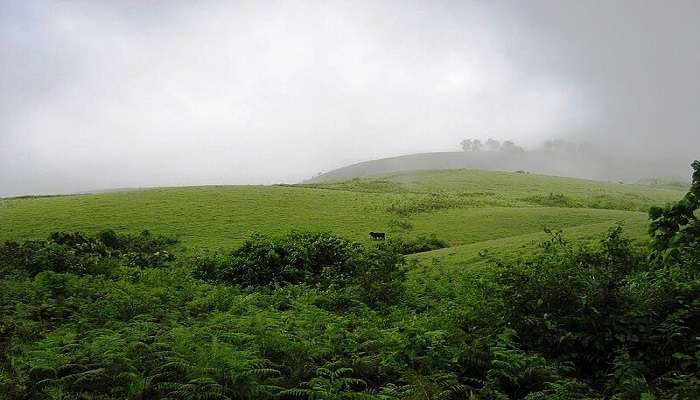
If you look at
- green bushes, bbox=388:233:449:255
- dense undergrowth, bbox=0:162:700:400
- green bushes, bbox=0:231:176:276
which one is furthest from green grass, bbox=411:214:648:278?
green bushes, bbox=0:231:176:276

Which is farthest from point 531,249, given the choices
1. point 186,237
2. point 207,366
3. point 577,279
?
point 186,237

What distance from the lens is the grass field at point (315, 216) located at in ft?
111

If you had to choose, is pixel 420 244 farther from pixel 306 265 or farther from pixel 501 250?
pixel 306 265

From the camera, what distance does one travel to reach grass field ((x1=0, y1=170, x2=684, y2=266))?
111 ft

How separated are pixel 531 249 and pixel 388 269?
9.59 m

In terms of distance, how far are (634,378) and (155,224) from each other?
37.0m

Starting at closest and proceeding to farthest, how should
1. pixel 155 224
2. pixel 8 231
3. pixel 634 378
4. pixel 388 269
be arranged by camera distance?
pixel 634 378 → pixel 388 269 → pixel 8 231 → pixel 155 224

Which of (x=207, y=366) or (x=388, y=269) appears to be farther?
(x=388, y=269)

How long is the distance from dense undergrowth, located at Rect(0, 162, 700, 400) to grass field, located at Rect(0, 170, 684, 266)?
13471 mm

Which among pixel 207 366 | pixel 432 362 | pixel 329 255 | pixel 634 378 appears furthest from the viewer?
pixel 329 255

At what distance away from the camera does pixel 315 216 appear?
44.1 m

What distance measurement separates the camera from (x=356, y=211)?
46875 millimetres

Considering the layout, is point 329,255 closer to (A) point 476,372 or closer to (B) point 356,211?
(A) point 476,372

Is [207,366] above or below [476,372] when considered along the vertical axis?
above
